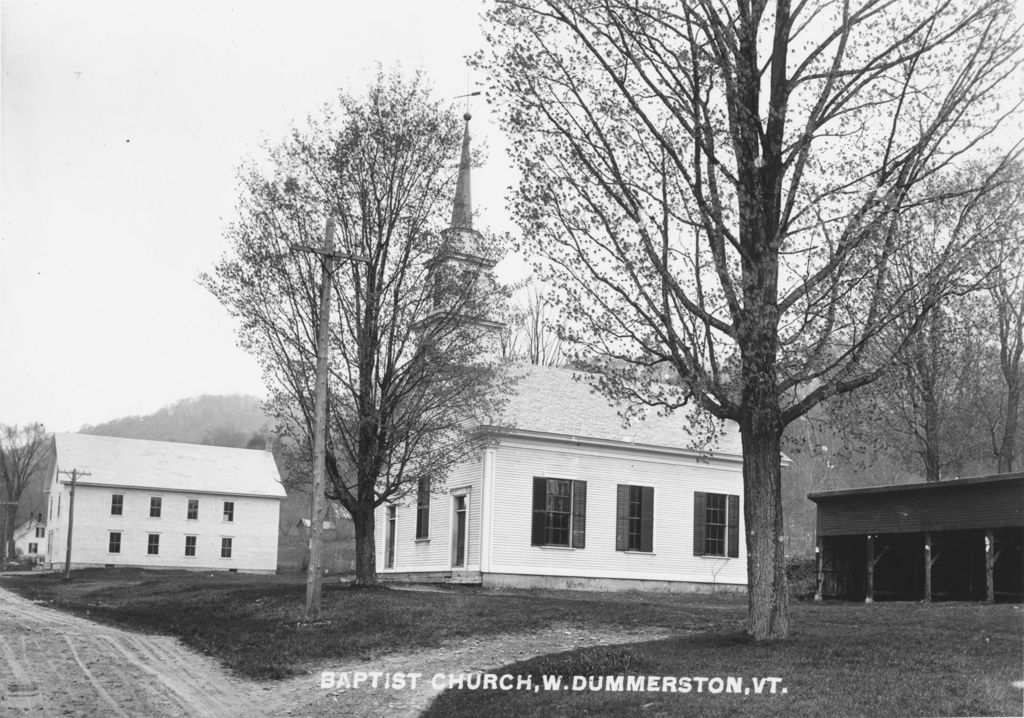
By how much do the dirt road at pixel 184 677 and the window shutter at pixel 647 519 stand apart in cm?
1278

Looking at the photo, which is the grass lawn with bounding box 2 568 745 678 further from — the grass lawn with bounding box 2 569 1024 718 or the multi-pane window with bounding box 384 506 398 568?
the multi-pane window with bounding box 384 506 398 568

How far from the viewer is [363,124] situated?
68.6ft

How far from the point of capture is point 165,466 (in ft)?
180

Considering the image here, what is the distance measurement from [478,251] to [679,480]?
10138 millimetres

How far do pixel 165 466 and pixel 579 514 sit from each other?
3491 centimetres

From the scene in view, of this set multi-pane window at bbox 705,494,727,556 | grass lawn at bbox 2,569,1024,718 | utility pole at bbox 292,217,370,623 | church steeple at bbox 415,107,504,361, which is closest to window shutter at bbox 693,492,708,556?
multi-pane window at bbox 705,494,727,556

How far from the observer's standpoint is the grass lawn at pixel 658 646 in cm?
897

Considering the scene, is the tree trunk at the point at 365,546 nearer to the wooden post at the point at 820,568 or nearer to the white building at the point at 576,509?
the white building at the point at 576,509

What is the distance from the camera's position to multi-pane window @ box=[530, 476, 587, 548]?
25.9 m

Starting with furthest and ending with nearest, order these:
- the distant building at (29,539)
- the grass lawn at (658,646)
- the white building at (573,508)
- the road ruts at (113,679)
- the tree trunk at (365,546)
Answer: the distant building at (29,539) → the white building at (573,508) → the tree trunk at (365,546) → the road ruts at (113,679) → the grass lawn at (658,646)

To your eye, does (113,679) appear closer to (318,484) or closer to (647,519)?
(318,484)

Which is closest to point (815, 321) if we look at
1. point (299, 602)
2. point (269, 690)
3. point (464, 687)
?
point (464, 687)

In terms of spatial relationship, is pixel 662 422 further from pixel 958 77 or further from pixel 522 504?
pixel 958 77

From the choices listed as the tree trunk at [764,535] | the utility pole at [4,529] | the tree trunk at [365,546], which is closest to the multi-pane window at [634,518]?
the tree trunk at [365,546]
